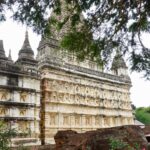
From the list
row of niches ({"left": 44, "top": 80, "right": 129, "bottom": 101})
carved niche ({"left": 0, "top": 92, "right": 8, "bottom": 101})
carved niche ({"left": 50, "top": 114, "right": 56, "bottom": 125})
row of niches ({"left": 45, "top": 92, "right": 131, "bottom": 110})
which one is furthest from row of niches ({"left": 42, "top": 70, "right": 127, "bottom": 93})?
carved niche ({"left": 0, "top": 92, "right": 8, "bottom": 101})

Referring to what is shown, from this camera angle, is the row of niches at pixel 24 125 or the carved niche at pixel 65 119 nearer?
the row of niches at pixel 24 125

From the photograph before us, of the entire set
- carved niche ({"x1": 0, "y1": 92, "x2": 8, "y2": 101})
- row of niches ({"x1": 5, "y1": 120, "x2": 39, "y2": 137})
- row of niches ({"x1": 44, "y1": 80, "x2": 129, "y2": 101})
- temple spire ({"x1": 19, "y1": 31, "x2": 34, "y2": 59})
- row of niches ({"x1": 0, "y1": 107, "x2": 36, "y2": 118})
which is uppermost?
temple spire ({"x1": 19, "y1": 31, "x2": 34, "y2": 59})

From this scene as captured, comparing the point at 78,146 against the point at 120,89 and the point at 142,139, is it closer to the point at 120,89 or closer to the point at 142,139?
the point at 142,139

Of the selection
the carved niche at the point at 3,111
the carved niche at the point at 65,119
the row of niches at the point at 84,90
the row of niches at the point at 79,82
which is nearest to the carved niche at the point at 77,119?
the carved niche at the point at 65,119

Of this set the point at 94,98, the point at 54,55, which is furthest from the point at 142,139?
the point at 94,98

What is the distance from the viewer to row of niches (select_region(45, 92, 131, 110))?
19.8 m

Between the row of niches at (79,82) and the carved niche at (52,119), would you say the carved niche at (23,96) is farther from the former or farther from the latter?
the carved niche at (52,119)

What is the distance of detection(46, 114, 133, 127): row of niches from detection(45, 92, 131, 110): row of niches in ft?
3.54

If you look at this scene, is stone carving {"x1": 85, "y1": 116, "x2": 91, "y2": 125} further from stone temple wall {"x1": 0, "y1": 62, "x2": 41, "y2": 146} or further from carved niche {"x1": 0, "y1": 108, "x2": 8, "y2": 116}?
carved niche {"x1": 0, "y1": 108, "x2": 8, "y2": 116}

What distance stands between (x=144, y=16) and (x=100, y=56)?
1741mm

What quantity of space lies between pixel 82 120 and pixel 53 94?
3901mm

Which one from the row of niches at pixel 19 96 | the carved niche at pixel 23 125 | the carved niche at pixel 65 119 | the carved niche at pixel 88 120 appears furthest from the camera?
the carved niche at pixel 88 120

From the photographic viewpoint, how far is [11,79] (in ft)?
54.5

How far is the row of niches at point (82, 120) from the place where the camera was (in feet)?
64.5
